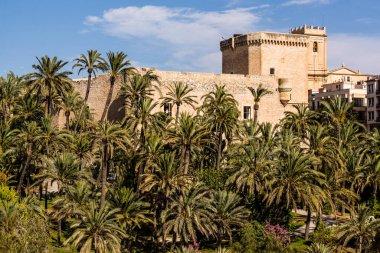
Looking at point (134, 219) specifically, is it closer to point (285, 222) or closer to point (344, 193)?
point (285, 222)

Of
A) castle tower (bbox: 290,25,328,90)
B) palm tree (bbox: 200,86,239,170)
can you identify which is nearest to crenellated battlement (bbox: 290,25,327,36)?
castle tower (bbox: 290,25,328,90)

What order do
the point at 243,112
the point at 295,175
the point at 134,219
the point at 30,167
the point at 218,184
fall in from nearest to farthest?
1. the point at 134,219
2. the point at 295,175
3. the point at 218,184
4. the point at 30,167
5. the point at 243,112

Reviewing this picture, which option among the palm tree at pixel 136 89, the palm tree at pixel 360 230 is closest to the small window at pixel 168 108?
the palm tree at pixel 136 89

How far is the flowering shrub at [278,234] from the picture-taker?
36.9 m

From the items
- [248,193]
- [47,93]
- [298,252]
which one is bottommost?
[298,252]

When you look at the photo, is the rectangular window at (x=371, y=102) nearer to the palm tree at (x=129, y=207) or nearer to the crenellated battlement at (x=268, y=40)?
the crenellated battlement at (x=268, y=40)

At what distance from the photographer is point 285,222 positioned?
4075cm

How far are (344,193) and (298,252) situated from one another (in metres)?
6.98

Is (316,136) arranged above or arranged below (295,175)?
above

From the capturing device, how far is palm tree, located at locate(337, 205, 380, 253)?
34.6 metres

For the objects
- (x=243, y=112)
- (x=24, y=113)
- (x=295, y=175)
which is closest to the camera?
(x=295, y=175)

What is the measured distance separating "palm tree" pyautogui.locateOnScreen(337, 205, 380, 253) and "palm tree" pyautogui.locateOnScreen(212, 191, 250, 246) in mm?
6500

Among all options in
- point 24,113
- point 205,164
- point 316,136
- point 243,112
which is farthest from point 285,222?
point 24,113

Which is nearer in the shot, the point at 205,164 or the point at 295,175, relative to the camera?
the point at 295,175
